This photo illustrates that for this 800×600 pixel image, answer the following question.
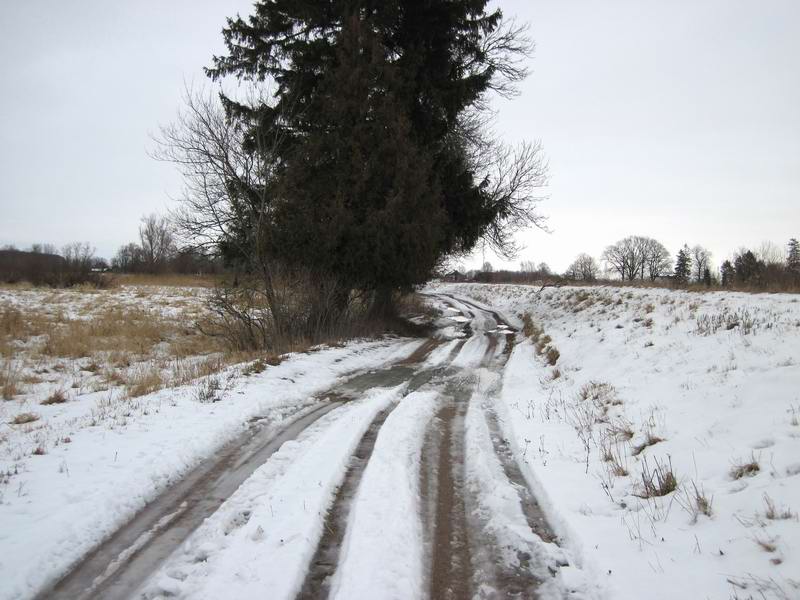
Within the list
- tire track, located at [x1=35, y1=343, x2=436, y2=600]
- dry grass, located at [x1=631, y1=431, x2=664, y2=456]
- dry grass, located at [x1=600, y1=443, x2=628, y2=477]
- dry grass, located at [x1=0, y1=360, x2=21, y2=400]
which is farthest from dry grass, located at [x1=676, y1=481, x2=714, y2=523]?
dry grass, located at [x1=0, y1=360, x2=21, y2=400]

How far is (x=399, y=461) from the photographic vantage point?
4453 millimetres

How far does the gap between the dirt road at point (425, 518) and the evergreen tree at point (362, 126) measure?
7.31 metres

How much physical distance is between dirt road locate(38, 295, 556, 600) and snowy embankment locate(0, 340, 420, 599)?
0.18 meters

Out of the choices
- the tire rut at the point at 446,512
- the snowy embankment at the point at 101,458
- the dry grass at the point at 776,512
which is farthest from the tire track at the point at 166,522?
the dry grass at the point at 776,512

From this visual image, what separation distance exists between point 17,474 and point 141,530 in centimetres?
168

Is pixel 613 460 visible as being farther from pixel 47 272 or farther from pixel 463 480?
pixel 47 272

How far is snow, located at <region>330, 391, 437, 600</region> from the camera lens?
259 centimetres

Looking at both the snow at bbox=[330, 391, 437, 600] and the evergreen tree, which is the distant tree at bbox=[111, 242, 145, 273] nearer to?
the evergreen tree

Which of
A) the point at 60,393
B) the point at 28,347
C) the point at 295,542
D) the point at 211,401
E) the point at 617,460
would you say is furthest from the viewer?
the point at 28,347

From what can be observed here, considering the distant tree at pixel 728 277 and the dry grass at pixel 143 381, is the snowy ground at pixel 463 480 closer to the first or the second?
the dry grass at pixel 143 381

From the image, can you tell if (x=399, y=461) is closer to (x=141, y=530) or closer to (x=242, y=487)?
(x=242, y=487)

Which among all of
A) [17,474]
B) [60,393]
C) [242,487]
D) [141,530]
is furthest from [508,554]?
[60,393]

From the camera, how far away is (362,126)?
13141 millimetres

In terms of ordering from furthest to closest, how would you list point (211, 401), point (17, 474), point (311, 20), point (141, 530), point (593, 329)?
point (311, 20), point (593, 329), point (211, 401), point (17, 474), point (141, 530)
